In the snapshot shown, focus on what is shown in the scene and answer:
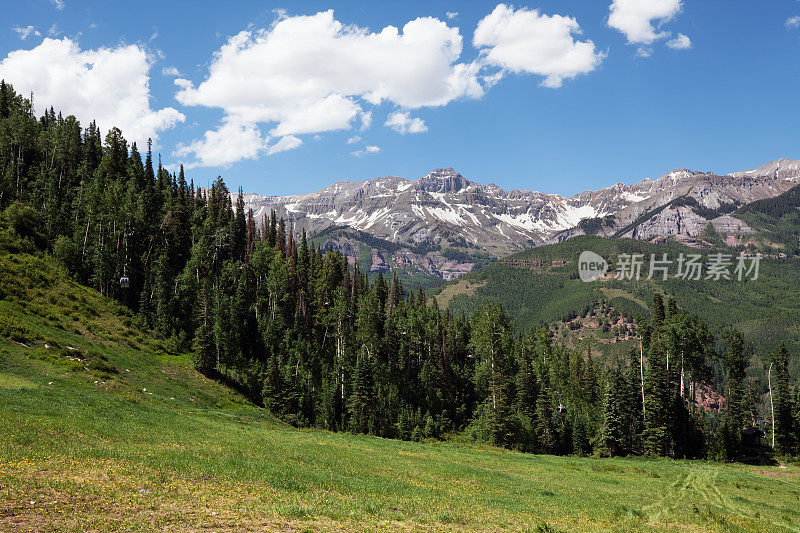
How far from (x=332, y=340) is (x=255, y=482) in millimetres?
92926

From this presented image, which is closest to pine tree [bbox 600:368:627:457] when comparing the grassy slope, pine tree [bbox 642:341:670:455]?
pine tree [bbox 642:341:670:455]

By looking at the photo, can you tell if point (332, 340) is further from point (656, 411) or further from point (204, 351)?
point (656, 411)

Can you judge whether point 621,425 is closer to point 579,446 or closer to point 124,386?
point 579,446

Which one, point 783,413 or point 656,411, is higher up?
point 656,411

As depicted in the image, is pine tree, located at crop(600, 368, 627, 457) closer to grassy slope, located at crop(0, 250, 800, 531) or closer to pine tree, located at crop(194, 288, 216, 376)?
grassy slope, located at crop(0, 250, 800, 531)

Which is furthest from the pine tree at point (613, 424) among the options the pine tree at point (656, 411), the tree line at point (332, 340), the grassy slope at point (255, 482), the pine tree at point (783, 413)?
the pine tree at point (783, 413)

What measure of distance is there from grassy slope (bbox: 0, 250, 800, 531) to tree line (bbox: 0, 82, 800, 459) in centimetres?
2821

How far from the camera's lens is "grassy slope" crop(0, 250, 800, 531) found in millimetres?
18703

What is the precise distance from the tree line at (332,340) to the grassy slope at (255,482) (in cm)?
2821

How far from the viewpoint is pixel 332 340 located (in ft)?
383

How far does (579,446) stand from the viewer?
8281 cm

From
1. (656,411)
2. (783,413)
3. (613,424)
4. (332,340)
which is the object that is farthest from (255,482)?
(783,413)

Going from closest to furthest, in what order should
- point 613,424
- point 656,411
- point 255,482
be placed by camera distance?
point 255,482 < point 613,424 < point 656,411

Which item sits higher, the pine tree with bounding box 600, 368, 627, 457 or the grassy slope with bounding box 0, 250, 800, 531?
the grassy slope with bounding box 0, 250, 800, 531
